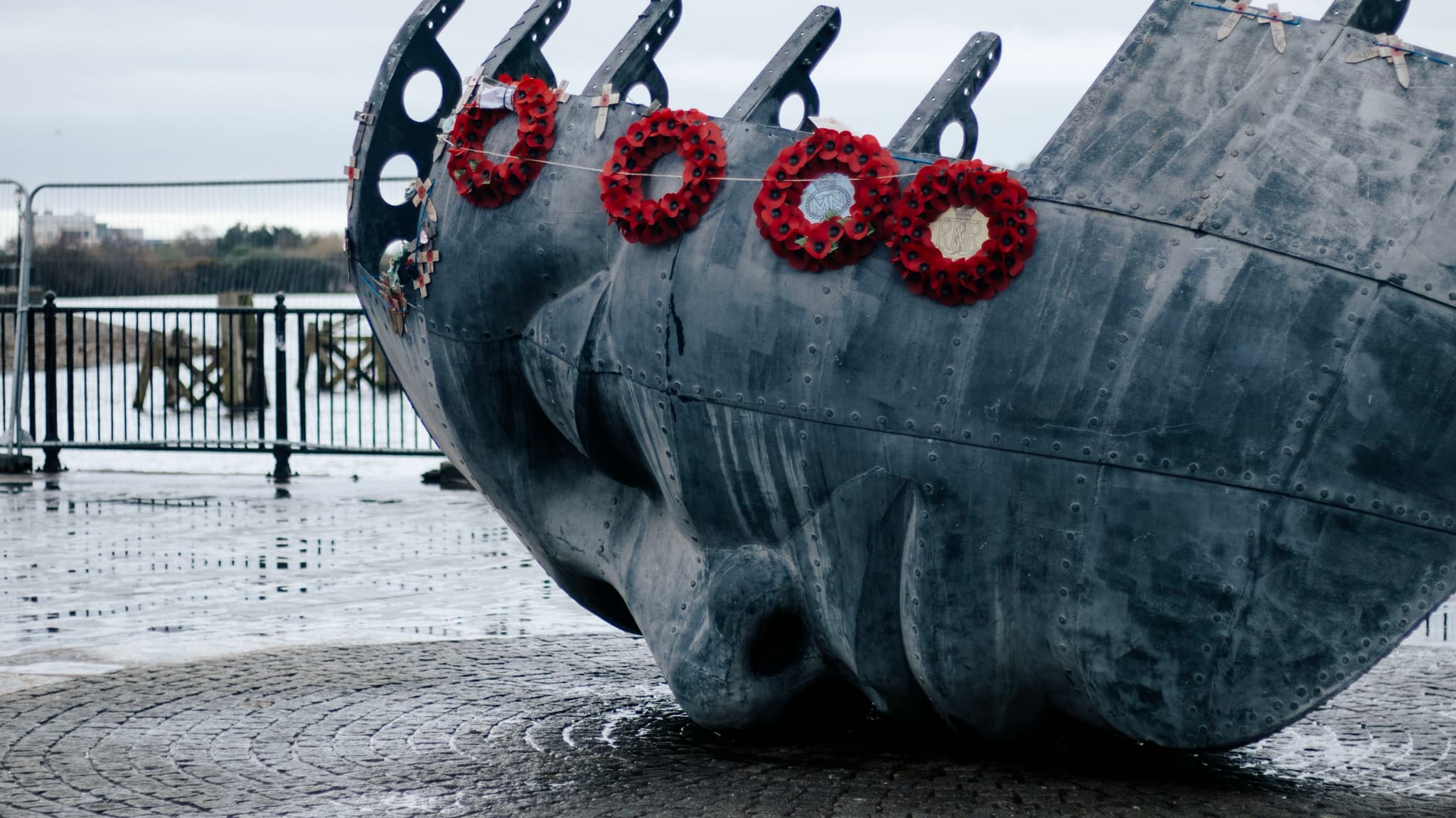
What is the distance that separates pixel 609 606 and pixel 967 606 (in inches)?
94.8

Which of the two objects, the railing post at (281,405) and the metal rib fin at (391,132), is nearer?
the metal rib fin at (391,132)

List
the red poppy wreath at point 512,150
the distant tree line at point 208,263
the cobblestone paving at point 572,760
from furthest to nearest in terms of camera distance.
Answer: the distant tree line at point 208,263, the red poppy wreath at point 512,150, the cobblestone paving at point 572,760

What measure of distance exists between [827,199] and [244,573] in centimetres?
757

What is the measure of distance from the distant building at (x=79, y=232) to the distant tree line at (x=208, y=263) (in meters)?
0.09

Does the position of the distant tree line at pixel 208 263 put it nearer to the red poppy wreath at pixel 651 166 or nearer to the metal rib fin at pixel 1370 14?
the red poppy wreath at pixel 651 166

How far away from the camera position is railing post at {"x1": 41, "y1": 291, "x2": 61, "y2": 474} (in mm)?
19594

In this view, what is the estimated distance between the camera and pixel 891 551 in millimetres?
6980

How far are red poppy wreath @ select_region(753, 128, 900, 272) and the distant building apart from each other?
1901cm

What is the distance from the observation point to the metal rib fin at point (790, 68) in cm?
757

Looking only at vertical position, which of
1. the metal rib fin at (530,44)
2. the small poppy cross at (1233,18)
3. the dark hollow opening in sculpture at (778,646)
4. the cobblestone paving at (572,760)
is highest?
the metal rib fin at (530,44)

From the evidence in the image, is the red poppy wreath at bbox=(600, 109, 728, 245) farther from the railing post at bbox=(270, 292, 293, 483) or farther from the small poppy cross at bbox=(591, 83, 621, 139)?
the railing post at bbox=(270, 292, 293, 483)

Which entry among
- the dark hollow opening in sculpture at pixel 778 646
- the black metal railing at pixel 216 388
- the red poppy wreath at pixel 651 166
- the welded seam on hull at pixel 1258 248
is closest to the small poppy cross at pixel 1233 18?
the welded seam on hull at pixel 1258 248

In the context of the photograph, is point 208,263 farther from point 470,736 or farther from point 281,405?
point 470,736

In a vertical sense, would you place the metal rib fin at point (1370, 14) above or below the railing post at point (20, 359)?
above
